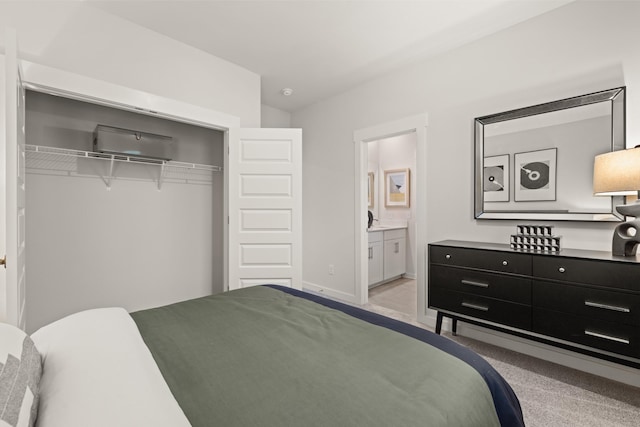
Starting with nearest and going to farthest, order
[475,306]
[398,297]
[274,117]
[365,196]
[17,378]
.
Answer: [17,378] < [475,306] < [365,196] < [398,297] < [274,117]

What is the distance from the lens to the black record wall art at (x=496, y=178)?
8.64 feet

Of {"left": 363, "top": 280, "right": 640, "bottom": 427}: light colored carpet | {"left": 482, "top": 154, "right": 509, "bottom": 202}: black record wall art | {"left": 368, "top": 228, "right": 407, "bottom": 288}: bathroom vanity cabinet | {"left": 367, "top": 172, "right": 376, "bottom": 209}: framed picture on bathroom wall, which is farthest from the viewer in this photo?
{"left": 367, "top": 172, "right": 376, "bottom": 209}: framed picture on bathroom wall

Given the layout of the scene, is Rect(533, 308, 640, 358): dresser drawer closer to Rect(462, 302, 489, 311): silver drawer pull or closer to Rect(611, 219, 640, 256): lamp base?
Rect(462, 302, 489, 311): silver drawer pull

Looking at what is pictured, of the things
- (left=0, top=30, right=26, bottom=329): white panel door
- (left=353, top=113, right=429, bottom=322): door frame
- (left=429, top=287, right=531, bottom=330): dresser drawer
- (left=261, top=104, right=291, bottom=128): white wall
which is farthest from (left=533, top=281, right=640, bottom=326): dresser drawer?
(left=261, top=104, right=291, bottom=128): white wall

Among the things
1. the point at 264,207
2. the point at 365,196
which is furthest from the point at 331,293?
the point at 264,207

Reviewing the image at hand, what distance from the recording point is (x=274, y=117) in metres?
4.63

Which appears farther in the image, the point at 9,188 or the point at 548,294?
the point at 548,294

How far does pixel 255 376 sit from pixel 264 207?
2414 mm

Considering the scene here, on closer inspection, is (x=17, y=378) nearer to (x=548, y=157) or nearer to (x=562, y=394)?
(x=562, y=394)

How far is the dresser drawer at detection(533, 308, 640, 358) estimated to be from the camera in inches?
67.7

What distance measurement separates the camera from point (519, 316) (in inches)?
84.2

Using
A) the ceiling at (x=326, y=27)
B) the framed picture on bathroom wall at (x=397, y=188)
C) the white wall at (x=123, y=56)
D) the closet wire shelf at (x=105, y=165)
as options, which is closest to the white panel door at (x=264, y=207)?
the white wall at (x=123, y=56)

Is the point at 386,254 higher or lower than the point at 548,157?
lower

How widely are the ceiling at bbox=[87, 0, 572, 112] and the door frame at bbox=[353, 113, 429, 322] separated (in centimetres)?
64
